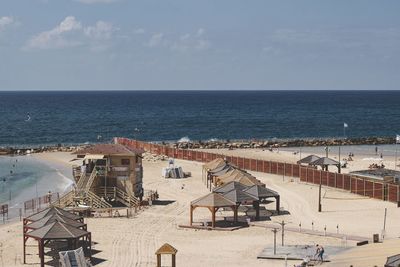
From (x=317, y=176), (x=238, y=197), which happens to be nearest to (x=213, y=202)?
(x=238, y=197)

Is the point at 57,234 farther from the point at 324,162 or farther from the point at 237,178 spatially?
the point at 324,162

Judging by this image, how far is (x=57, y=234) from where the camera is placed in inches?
1228

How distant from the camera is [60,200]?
43.8 metres

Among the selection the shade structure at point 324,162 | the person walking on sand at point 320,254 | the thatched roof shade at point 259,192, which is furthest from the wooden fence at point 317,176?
the person walking on sand at point 320,254

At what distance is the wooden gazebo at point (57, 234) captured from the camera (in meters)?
30.8

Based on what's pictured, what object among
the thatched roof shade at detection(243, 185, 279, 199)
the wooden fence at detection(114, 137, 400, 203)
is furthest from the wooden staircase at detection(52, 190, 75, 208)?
the wooden fence at detection(114, 137, 400, 203)

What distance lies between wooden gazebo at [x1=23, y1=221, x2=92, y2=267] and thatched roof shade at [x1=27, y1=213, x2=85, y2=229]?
517 mm

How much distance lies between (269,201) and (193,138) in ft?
220

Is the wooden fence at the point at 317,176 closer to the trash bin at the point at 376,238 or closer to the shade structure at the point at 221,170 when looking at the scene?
the shade structure at the point at 221,170

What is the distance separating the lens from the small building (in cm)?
4525

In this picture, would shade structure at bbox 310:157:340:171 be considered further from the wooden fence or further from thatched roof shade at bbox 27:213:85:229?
thatched roof shade at bbox 27:213:85:229

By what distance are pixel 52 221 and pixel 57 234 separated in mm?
1402

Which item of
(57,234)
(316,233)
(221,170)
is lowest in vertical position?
(316,233)

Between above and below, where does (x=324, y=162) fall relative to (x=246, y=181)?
above
